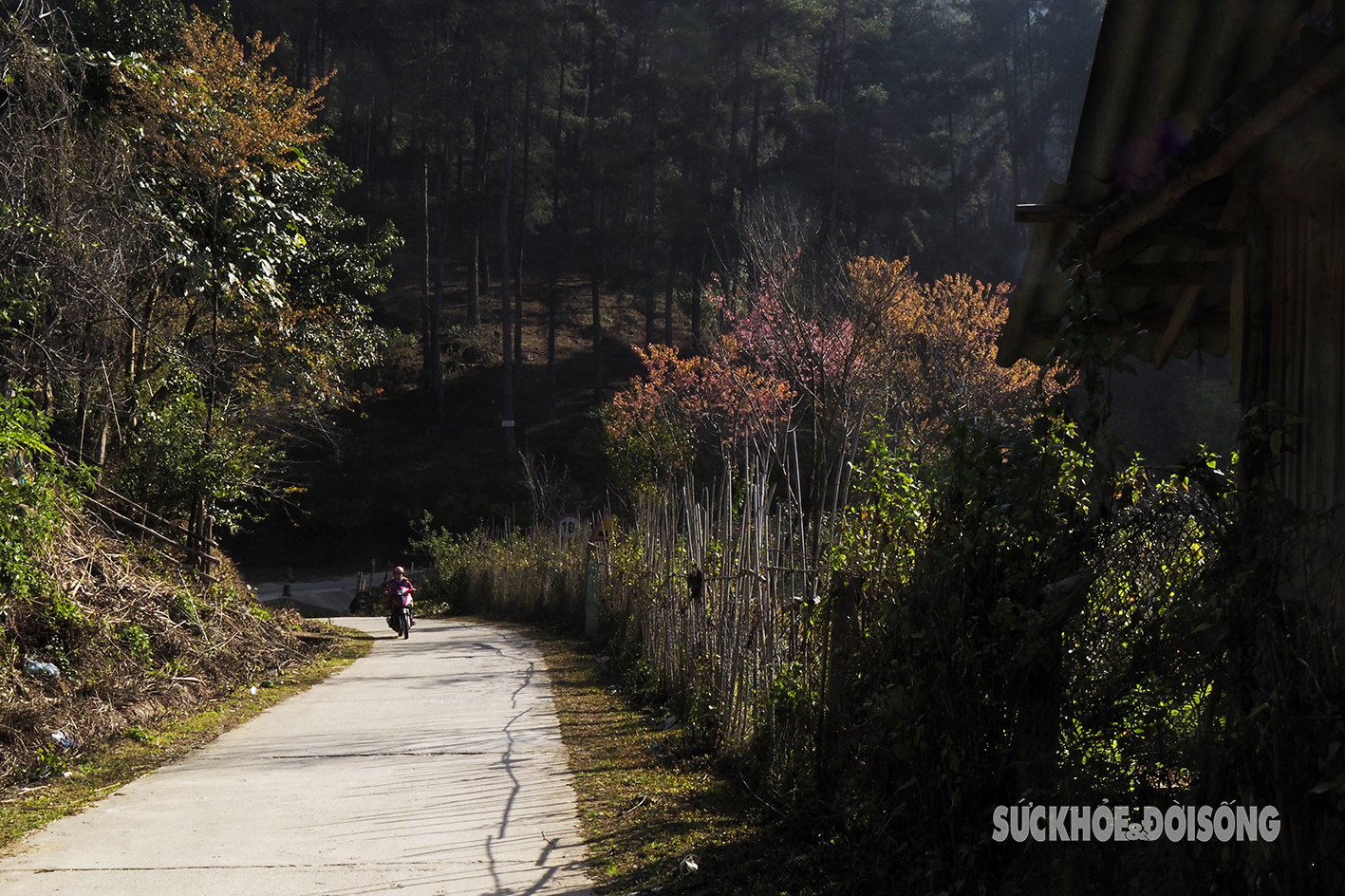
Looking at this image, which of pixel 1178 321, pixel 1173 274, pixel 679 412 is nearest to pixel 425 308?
pixel 679 412

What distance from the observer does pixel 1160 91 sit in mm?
4094

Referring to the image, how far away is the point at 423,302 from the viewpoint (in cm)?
4125

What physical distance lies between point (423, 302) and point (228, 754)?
35.0 metres

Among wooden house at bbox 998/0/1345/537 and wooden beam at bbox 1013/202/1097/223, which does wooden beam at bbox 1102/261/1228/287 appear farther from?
wooden beam at bbox 1013/202/1097/223

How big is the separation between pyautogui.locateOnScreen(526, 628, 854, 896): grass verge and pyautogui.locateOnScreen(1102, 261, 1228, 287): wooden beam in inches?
103

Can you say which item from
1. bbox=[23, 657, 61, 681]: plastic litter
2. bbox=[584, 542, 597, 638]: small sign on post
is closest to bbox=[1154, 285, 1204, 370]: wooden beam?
bbox=[23, 657, 61, 681]: plastic litter

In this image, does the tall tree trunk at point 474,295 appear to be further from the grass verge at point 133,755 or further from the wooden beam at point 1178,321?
the wooden beam at point 1178,321

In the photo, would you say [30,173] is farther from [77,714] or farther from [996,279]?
[996,279]

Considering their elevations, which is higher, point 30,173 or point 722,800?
point 30,173

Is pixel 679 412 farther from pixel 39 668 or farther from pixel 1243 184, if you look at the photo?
pixel 1243 184

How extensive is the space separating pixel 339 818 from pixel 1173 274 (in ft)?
15.3

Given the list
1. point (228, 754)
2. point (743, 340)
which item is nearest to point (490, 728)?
point (228, 754)

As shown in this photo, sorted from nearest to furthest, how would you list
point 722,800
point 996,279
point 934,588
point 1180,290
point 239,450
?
point 934,588 → point 1180,290 → point 722,800 → point 239,450 → point 996,279

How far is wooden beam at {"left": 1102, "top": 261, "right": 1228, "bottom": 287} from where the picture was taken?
4270 millimetres
